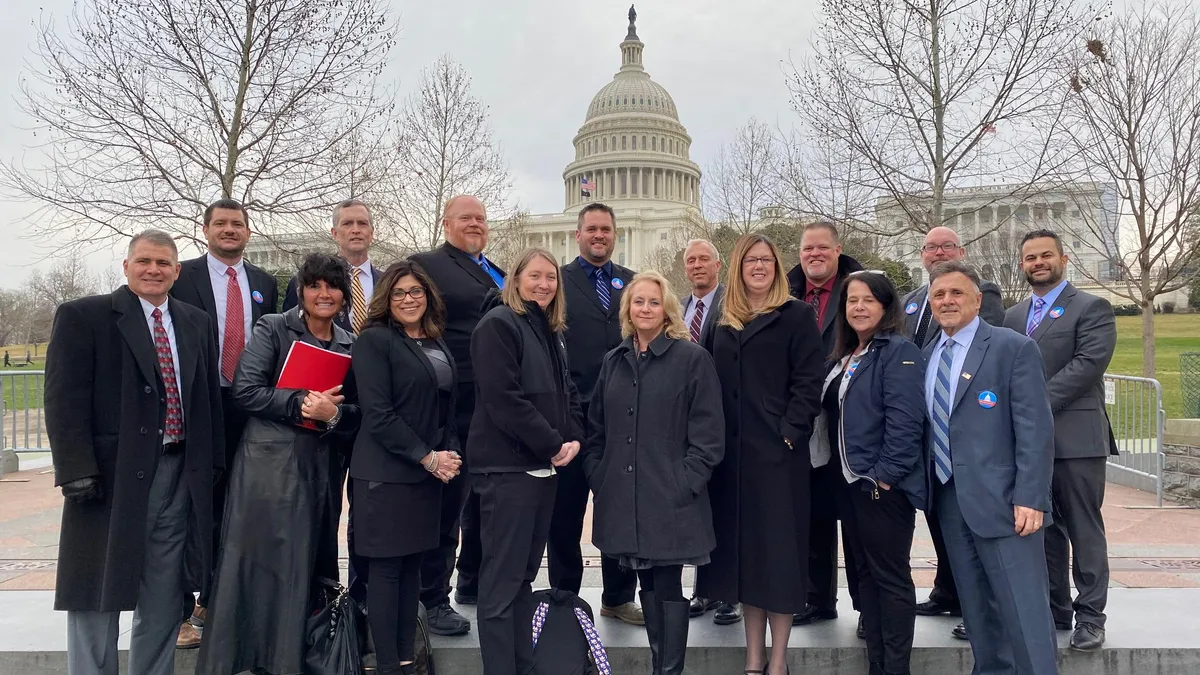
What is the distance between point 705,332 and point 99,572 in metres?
3.54

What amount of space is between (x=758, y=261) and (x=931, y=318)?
4.71 feet

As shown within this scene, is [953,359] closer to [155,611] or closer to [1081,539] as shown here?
[1081,539]

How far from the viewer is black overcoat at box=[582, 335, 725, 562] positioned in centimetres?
378

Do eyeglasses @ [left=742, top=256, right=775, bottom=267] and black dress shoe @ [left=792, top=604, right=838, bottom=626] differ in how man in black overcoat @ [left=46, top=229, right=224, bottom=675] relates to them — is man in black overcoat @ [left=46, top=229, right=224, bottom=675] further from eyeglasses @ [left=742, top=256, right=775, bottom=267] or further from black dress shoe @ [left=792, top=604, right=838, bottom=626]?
black dress shoe @ [left=792, top=604, right=838, bottom=626]

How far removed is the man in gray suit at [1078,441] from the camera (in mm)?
4324

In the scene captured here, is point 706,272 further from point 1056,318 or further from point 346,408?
point 346,408

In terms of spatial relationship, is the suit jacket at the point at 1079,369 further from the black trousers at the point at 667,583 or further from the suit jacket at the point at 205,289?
the suit jacket at the point at 205,289

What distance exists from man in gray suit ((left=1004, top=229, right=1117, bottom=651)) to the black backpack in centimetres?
288

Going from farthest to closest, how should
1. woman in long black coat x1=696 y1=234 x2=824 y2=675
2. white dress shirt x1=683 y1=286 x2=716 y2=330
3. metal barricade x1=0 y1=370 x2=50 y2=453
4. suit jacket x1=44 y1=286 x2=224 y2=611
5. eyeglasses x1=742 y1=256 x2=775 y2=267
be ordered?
metal barricade x1=0 y1=370 x2=50 y2=453
white dress shirt x1=683 y1=286 x2=716 y2=330
eyeglasses x1=742 y1=256 x2=775 y2=267
woman in long black coat x1=696 y1=234 x2=824 y2=675
suit jacket x1=44 y1=286 x2=224 y2=611

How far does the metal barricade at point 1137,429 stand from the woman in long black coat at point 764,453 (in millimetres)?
7314

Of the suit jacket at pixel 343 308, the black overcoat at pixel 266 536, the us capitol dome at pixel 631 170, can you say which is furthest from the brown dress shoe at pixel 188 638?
the us capitol dome at pixel 631 170

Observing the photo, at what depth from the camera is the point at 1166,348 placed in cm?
3378

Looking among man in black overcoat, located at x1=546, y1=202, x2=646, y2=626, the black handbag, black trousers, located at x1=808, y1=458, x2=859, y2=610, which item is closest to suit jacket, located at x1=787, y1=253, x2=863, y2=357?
black trousers, located at x1=808, y1=458, x2=859, y2=610

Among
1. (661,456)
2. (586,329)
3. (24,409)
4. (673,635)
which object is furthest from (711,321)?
(24,409)
